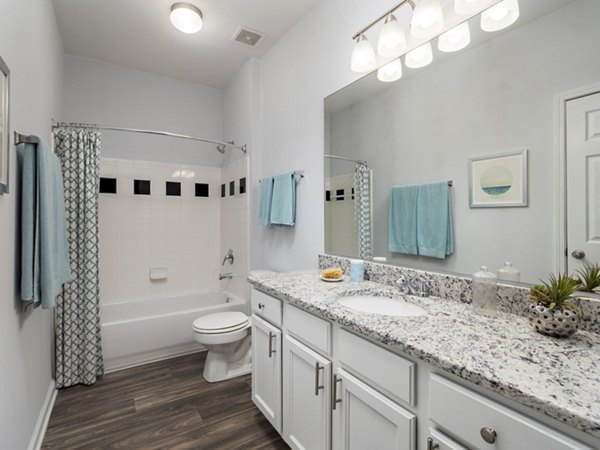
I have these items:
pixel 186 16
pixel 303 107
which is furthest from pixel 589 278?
pixel 186 16

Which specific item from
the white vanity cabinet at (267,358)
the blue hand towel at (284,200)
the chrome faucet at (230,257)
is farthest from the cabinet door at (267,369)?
the chrome faucet at (230,257)

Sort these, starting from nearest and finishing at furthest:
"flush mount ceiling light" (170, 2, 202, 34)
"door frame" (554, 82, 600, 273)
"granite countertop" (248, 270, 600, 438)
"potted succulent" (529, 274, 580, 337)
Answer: "granite countertop" (248, 270, 600, 438)
"potted succulent" (529, 274, 580, 337)
"door frame" (554, 82, 600, 273)
"flush mount ceiling light" (170, 2, 202, 34)

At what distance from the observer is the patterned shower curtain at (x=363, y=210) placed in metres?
1.78

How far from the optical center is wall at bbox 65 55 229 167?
9.53ft

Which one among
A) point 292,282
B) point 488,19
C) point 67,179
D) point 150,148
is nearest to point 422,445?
point 292,282

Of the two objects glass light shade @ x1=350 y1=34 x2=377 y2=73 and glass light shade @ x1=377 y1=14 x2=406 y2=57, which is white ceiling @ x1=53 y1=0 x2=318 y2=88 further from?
glass light shade @ x1=377 y1=14 x2=406 y2=57

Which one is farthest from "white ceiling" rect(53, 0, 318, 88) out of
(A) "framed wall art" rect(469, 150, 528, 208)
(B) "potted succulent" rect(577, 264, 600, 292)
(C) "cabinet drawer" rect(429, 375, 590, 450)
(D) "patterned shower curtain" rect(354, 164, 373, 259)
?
(C) "cabinet drawer" rect(429, 375, 590, 450)

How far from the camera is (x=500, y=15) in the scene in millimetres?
1173

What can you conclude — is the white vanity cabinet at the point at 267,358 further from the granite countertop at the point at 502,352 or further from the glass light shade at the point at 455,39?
the glass light shade at the point at 455,39

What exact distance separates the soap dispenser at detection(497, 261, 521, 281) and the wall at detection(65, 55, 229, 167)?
123 inches

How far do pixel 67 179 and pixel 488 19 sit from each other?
2.71 metres

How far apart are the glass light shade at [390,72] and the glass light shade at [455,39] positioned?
224 mm

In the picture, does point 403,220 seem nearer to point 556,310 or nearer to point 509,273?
A: point 509,273

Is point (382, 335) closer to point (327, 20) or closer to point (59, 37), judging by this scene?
point (327, 20)
